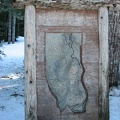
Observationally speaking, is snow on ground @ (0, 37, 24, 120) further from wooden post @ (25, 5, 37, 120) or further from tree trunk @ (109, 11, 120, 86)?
tree trunk @ (109, 11, 120, 86)

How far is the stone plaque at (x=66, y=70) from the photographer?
472cm

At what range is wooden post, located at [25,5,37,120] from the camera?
15.0ft

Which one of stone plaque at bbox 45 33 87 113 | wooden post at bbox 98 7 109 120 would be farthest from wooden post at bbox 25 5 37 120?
wooden post at bbox 98 7 109 120

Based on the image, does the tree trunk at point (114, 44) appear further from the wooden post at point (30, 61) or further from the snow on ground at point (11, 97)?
the wooden post at point (30, 61)

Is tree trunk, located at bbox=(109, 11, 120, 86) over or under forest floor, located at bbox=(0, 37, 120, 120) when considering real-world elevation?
over

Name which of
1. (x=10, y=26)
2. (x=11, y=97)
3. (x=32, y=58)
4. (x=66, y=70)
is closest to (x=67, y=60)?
(x=66, y=70)

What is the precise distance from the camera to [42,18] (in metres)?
4.68

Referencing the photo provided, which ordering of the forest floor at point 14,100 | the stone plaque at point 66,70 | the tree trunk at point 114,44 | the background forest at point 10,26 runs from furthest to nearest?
the background forest at point 10,26, the tree trunk at point 114,44, the forest floor at point 14,100, the stone plaque at point 66,70

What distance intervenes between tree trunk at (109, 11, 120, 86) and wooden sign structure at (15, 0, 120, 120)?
308cm

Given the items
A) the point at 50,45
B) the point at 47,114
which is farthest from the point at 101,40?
the point at 47,114

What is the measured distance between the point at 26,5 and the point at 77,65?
1.27m

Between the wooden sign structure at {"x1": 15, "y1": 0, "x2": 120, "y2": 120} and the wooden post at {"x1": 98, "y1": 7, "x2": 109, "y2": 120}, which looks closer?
the wooden sign structure at {"x1": 15, "y1": 0, "x2": 120, "y2": 120}

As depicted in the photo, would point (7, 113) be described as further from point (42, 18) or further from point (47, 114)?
point (42, 18)

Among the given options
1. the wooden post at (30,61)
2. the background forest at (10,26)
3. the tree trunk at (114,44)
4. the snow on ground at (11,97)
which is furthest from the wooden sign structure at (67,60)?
the background forest at (10,26)
